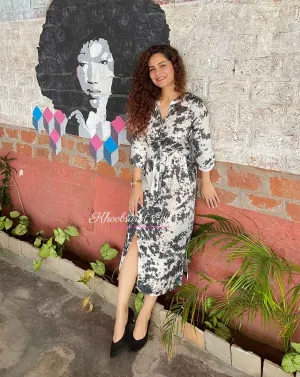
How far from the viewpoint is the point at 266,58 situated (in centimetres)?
175

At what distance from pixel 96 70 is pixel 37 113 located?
2.50 ft

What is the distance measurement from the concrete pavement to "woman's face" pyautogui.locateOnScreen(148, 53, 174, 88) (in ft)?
5.03

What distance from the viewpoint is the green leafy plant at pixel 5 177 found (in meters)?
3.46

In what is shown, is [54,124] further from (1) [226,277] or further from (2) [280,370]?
(2) [280,370]

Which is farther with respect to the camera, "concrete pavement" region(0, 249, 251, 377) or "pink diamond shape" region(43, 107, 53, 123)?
"pink diamond shape" region(43, 107, 53, 123)

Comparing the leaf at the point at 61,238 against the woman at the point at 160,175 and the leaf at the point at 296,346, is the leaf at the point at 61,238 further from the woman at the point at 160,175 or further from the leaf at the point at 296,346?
the leaf at the point at 296,346

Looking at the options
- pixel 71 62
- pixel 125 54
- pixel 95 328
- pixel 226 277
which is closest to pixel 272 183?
pixel 226 277

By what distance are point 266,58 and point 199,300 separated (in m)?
1.49

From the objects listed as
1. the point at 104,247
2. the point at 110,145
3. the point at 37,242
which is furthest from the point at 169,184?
the point at 37,242

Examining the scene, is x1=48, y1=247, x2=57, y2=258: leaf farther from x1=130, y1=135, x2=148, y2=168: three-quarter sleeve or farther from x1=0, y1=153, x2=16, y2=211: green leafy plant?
x1=130, y1=135, x2=148, y2=168: three-quarter sleeve

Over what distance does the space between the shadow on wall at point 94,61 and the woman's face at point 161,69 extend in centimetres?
19

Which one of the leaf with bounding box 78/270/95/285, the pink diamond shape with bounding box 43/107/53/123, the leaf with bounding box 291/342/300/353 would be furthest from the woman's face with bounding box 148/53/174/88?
the leaf with bounding box 291/342/300/353

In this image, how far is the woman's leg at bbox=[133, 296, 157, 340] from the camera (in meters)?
2.24

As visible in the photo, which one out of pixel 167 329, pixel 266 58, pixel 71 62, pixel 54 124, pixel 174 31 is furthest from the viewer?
pixel 54 124
